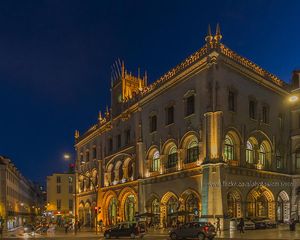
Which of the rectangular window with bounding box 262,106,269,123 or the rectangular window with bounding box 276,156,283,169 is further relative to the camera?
the rectangular window with bounding box 276,156,283,169

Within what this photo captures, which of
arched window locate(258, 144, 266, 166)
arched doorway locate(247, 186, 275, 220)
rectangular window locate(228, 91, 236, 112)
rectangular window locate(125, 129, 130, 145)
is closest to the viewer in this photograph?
rectangular window locate(228, 91, 236, 112)

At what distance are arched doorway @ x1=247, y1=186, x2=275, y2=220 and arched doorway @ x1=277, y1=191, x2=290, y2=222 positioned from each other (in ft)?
6.64

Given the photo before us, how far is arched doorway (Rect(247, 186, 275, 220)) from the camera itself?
3984 cm

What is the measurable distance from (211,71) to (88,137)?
3602cm

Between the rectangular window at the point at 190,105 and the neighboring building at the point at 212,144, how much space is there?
11cm

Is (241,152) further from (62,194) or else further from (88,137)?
(62,194)

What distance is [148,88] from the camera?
48.8 metres

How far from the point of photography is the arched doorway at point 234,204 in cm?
3775

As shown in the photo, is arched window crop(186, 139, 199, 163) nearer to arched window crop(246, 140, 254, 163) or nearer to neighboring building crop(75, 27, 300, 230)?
neighboring building crop(75, 27, 300, 230)

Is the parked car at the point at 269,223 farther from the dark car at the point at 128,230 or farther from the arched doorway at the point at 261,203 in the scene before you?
the dark car at the point at 128,230

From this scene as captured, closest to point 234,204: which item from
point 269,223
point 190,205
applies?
point 269,223

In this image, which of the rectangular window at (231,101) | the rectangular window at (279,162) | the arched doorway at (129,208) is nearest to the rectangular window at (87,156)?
the arched doorway at (129,208)

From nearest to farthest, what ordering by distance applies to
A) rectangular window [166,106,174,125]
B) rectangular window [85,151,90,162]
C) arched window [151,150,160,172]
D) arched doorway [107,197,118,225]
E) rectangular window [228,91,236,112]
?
1. rectangular window [228,91,236,112]
2. rectangular window [166,106,174,125]
3. arched window [151,150,160,172]
4. arched doorway [107,197,118,225]
5. rectangular window [85,151,90,162]

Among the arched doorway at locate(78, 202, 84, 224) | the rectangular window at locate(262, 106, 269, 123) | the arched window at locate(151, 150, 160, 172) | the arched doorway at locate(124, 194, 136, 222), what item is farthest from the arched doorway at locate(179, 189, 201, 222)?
the arched doorway at locate(78, 202, 84, 224)
